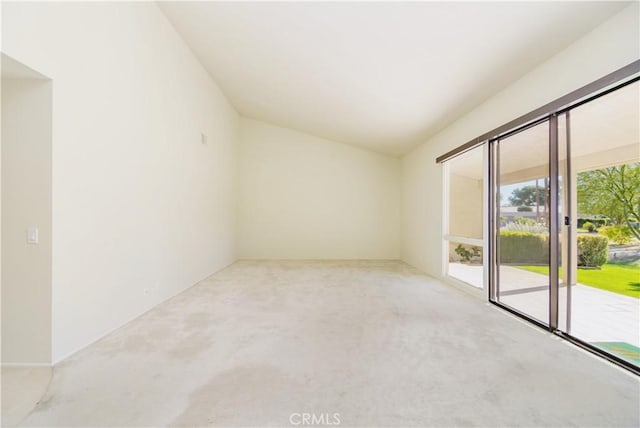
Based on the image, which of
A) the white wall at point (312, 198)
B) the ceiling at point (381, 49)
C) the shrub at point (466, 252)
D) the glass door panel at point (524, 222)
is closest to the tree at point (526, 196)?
the glass door panel at point (524, 222)

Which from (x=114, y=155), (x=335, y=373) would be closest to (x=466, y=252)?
(x=335, y=373)

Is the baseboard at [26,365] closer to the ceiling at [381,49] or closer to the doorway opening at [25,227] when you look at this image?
the doorway opening at [25,227]

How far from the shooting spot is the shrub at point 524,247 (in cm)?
293

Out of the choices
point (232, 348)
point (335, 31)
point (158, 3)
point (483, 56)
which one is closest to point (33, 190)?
point (232, 348)

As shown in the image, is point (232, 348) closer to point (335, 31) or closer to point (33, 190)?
point (33, 190)

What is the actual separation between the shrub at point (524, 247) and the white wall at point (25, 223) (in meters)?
4.40

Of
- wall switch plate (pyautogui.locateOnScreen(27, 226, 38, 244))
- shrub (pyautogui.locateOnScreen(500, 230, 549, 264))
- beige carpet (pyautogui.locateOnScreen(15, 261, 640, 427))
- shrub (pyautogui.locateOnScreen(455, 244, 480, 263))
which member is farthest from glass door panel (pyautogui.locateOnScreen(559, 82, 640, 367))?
wall switch plate (pyautogui.locateOnScreen(27, 226, 38, 244))

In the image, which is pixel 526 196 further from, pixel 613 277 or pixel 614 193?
pixel 613 277

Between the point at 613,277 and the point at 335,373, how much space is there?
3.76 meters

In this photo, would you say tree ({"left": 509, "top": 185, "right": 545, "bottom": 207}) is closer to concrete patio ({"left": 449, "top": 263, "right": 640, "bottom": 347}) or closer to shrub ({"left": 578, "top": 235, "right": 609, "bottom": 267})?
shrub ({"left": 578, "top": 235, "right": 609, "bottom": 267})

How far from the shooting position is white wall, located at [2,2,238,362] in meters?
2.05

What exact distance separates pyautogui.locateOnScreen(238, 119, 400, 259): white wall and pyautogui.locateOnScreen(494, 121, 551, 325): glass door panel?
3.75 metres

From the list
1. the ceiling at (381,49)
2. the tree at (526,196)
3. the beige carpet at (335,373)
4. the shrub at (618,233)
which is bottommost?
the beige carpet at (335,373)

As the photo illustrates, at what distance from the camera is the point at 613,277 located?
132 inches
